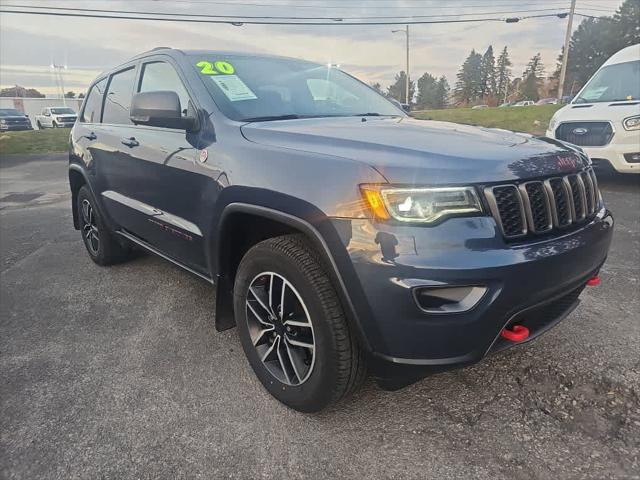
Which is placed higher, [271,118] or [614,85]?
[614,85]

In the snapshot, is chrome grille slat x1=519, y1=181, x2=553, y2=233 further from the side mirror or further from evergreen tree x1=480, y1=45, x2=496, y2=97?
evergreen tree x1=480, y1=45, x2=496, y2=97

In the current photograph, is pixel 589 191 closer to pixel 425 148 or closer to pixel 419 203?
pixel 425 148

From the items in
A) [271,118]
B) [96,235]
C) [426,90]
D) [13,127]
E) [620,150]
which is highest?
[426,90]

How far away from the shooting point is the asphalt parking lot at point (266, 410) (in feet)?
6.23

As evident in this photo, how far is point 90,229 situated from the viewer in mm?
4445

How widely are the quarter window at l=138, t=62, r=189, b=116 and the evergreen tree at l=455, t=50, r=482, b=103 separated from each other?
109m

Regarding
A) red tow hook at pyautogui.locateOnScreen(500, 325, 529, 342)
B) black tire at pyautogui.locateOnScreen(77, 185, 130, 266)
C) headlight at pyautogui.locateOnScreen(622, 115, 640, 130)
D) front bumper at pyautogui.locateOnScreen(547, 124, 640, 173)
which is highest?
headlight at pyautogui.locateOnScreen(622, 115, 640, 130)

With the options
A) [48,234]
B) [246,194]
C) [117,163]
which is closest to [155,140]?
[117,163]

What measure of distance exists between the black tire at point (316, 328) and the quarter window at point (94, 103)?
9.32 feet

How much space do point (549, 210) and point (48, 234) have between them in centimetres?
591

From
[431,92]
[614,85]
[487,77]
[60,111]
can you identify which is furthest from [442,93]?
[614,85]

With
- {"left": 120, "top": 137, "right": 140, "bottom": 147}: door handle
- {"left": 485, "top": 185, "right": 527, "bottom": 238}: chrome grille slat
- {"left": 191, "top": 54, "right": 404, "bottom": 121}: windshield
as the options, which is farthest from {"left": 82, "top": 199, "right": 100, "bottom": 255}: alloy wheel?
{"left": 485, "top": 185, "right": 527, "bottom": 238}: chrome grille slat

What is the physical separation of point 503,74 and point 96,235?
4600 inches

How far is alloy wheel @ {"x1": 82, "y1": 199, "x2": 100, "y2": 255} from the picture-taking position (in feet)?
14.1
